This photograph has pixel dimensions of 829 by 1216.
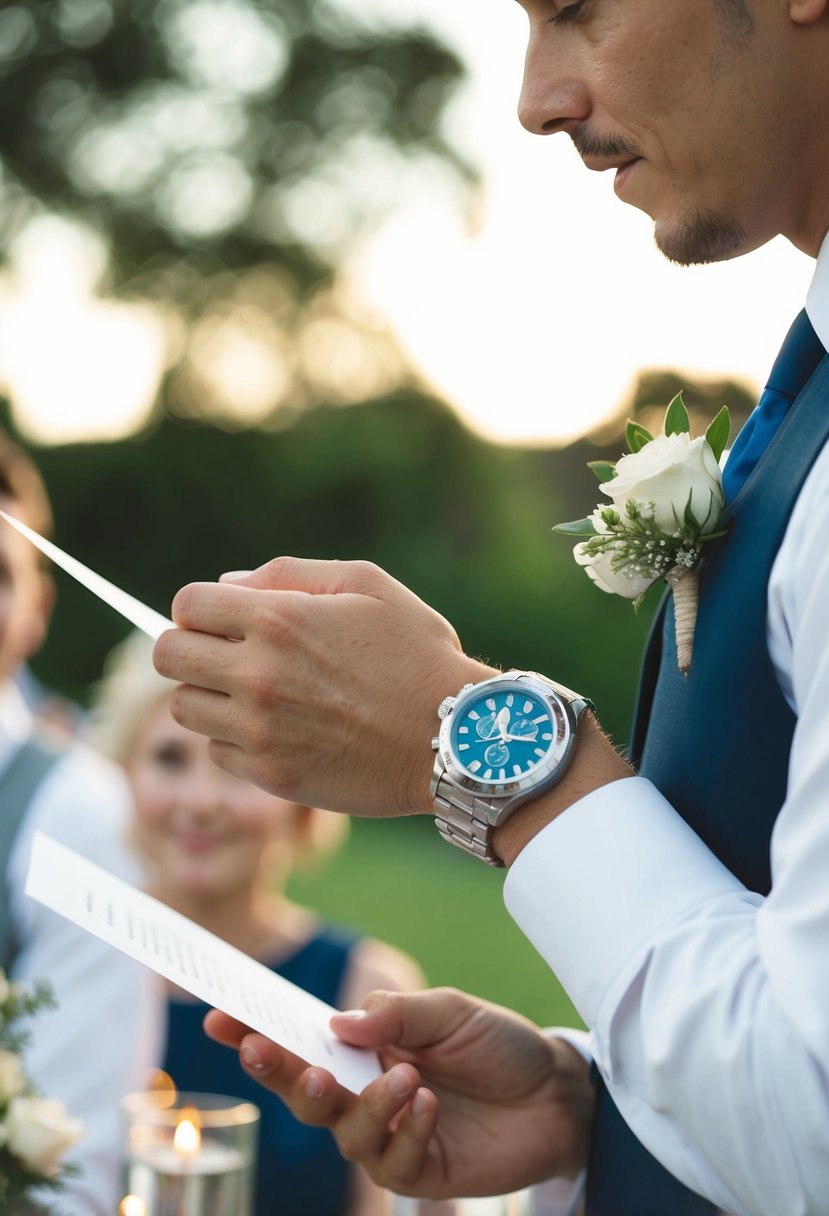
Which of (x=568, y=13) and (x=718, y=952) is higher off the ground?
(x=568, y=13)

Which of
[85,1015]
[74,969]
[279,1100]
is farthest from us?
[279,1100]

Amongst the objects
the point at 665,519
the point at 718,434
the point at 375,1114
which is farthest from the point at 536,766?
the point at 375,1114

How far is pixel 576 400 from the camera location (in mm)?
13734

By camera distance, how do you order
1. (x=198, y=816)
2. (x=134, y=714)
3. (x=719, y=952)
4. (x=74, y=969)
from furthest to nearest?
(x=134, y=714), (x=198, y=816), (x=74, y=969), (x=719, y=952)

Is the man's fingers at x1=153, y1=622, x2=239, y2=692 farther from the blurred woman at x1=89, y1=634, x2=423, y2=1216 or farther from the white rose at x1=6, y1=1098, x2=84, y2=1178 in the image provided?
the blurred woman at x1=89, y1=634, x2=423, y2=1216

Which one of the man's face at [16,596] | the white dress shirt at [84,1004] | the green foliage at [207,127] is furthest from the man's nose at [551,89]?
the green foliage at [207,127]

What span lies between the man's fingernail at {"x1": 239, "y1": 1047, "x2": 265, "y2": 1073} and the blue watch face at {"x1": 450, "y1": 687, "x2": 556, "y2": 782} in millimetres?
604

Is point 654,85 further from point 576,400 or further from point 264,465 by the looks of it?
point 264,465

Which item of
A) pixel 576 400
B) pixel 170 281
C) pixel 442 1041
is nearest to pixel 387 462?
pixel 170 281

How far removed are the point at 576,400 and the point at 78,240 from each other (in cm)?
1237

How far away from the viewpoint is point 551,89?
151 centimetres

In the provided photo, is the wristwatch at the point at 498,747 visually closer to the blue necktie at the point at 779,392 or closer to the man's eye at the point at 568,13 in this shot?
the blue necktie at the point at 779,392

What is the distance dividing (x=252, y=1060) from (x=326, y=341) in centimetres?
2141

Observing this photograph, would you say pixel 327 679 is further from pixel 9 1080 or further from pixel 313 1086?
pixel 9 1080
